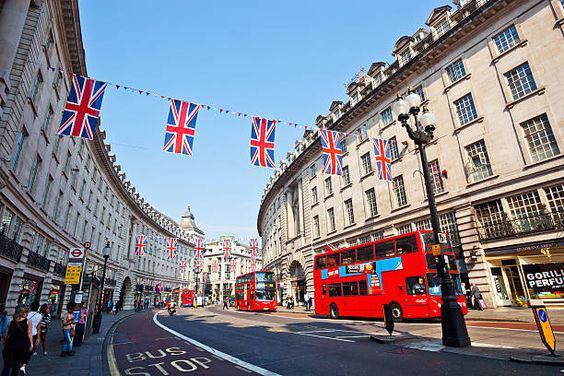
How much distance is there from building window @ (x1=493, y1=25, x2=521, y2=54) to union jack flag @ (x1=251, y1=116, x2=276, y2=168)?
51.6ft

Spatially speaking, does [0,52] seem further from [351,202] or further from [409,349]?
[351,202]

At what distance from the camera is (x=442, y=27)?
2352cm

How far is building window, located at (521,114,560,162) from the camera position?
16.9 m

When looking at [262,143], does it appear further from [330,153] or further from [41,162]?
[41,162]

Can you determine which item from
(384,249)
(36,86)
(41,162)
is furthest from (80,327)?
(384,249)

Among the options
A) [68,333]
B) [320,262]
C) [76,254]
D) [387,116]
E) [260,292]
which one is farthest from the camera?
[260,292]

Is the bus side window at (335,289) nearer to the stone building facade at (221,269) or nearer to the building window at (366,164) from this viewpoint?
the building window at (366,164)

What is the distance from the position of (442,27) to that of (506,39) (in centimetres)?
510

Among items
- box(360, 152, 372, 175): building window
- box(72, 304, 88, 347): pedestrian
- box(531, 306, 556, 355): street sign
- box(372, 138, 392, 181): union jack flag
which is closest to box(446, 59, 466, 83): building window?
box(372, 138, 392, 181): union jack flag

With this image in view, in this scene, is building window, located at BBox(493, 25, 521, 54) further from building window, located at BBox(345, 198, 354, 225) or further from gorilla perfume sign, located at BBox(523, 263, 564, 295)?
building window, located at BBox(345, 198, 354, 225)

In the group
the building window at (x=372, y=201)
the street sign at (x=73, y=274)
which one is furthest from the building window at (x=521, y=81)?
the street sign at (x=73, y=274)

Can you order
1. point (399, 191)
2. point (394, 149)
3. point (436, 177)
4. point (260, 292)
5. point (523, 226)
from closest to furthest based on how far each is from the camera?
point (523, 226) → point (436, 177) → point (399, 191) → point (394, 149) → point (260, 292)

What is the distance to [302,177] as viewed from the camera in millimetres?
40219

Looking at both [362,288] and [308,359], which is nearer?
[308,359]
